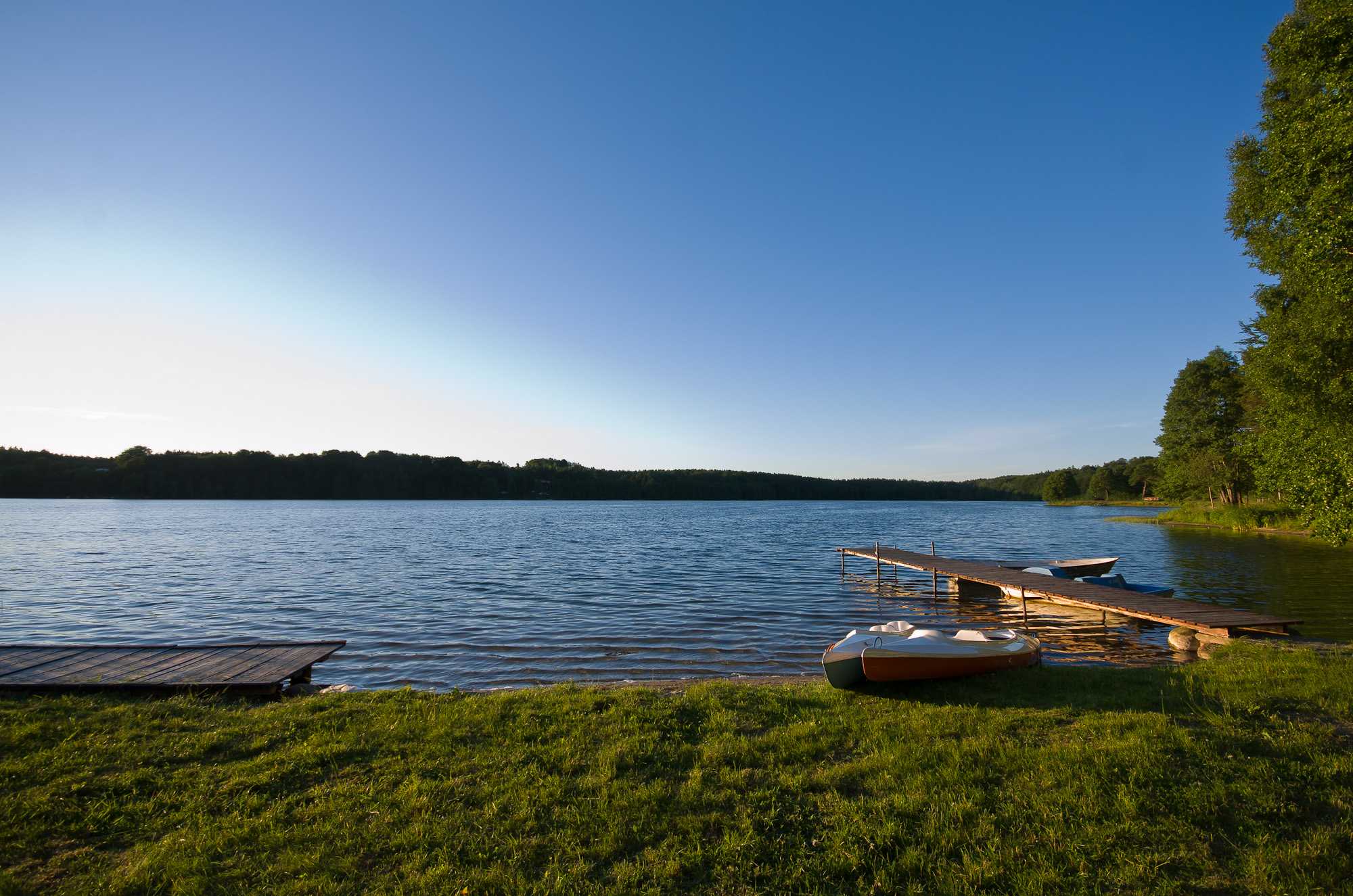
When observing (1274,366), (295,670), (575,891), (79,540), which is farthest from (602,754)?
(79,540)

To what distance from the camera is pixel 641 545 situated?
45.1 meters

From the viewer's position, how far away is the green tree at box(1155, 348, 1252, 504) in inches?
2206

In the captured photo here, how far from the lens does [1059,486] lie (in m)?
142

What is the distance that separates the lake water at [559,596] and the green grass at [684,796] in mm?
4958

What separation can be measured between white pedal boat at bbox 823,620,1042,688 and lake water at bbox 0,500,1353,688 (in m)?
3.05

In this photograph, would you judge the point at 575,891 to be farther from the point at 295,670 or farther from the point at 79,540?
the point at 79,540

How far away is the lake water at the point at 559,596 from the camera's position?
14.3 metres

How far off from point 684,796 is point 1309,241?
1728 cm

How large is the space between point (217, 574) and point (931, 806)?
106ft

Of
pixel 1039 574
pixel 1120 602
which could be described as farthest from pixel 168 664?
pixel 1039 574

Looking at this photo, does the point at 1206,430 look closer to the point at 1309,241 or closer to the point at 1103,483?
the point at 1309,241

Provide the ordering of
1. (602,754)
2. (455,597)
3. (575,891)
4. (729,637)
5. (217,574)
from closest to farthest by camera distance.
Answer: (575,891), (602,754), (729,637), (455,597), (217,574)

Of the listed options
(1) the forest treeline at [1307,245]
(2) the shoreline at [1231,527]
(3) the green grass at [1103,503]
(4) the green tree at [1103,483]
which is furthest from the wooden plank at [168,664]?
(4) the green tree at [1103,483]

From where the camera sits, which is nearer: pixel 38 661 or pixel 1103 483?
pixel 38 661
